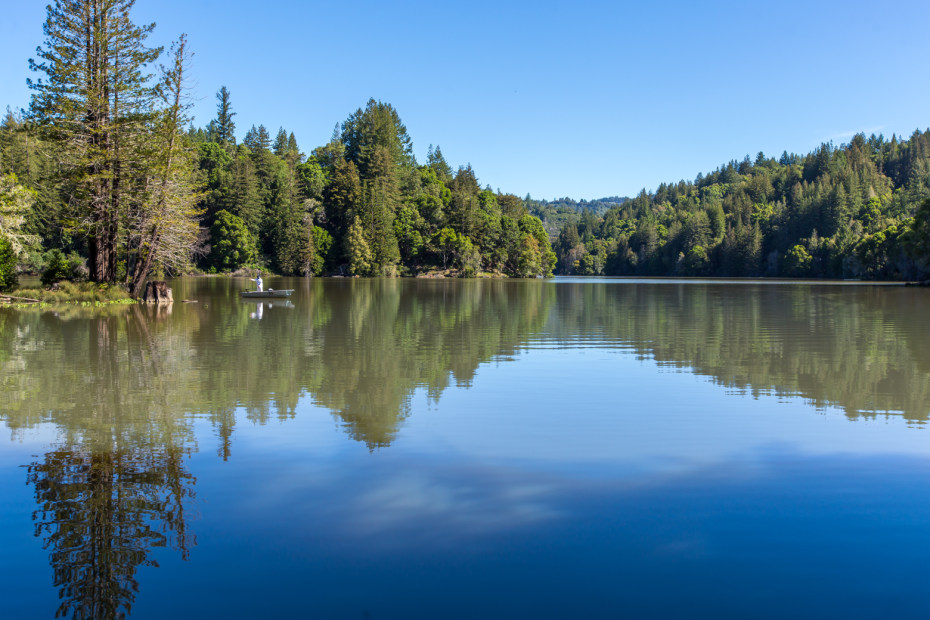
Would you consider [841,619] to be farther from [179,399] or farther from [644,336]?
[644,336]

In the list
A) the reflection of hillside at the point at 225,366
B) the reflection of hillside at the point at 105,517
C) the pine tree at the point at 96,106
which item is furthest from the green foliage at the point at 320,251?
the reflection of hillside at the point at 105,517

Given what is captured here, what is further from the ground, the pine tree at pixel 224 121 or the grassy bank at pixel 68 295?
the pine tree at pixel 224 121

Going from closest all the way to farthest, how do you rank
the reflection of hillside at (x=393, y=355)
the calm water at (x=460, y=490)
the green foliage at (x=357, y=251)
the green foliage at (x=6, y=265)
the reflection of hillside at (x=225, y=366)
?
1. the calm water at (x=460, y=490)
2. the reflection of hillside at (x=225, y=366)
3. the reflection of hillside at (x=393, y=355)
4. the green foliage at (x=6, y=265)
5. the green foliage at (x=357, y=251)

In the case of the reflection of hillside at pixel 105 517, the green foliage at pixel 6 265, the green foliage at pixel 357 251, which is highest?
the green foliage at pixel 357 251

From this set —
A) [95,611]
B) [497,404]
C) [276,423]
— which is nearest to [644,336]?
[497,404]

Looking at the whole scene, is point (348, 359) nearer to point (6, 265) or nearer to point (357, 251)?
point (6, 265)

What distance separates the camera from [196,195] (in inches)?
1470

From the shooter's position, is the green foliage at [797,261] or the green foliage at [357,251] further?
the green foliage at [797,261]

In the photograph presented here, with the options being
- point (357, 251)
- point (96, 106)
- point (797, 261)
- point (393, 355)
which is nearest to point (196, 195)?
point (96, 106)

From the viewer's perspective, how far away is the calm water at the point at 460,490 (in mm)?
4730

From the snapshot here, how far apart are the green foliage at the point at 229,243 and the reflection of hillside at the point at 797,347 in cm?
8468

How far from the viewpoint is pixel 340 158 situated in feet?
449

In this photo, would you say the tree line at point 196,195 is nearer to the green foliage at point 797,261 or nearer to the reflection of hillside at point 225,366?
the reflection of hillside at point 225,366

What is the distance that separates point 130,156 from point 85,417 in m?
30.0
